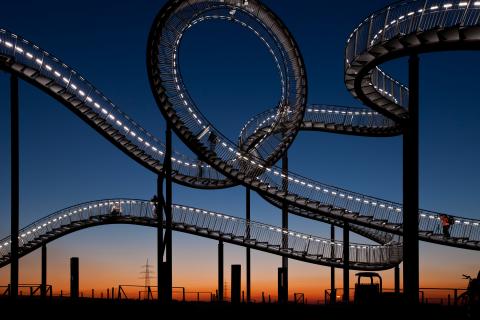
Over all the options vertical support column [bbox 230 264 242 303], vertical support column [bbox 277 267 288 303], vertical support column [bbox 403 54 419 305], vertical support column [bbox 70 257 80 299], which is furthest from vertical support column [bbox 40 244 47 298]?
vertical support column [bbox 403 54 419 305]

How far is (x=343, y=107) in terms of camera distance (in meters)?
37.0

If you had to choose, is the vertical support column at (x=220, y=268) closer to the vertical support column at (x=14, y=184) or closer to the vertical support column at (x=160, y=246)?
the vertical support column at (x=160, y=246)

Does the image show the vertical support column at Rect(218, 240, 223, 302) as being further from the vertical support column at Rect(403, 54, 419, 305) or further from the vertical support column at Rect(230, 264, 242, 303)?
the vertical support column at Rect(403, 54, 419, 305)

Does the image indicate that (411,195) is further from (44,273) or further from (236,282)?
(44,273)

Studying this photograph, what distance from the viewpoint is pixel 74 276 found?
31828 mm

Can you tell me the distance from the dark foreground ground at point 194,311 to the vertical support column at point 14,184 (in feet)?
3.20

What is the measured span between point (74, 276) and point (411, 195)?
18592mm

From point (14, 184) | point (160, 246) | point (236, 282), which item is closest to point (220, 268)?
point (160, 246)

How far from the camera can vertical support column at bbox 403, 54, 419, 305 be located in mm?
18234

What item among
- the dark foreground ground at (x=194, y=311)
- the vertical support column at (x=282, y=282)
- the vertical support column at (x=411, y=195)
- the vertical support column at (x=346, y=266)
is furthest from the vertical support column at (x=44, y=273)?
the vertical support column at (x=411, y=195)

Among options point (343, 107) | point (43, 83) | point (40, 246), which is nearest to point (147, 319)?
point (43, 83)

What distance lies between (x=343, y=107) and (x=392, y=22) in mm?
18501

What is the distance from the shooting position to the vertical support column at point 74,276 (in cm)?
3123

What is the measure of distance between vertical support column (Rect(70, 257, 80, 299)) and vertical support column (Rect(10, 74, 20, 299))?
8404 mm
